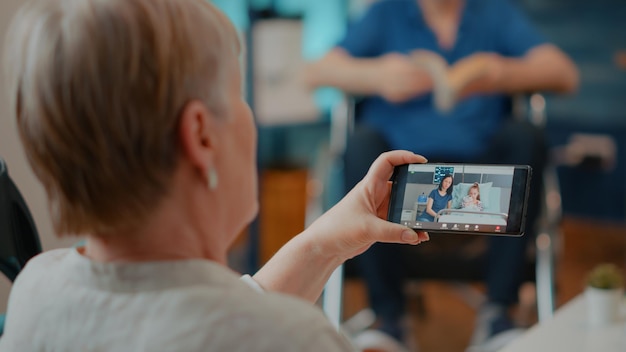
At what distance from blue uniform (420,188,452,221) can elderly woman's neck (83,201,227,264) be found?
0.95ft

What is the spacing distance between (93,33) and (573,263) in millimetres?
2669

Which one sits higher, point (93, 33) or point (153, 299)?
point (93, 33)

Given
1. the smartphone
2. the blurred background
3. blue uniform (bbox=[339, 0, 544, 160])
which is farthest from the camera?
the blurred background

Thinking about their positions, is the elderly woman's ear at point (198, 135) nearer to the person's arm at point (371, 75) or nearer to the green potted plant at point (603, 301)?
the green potted plant at point (603, 301)

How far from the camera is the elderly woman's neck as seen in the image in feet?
1.81

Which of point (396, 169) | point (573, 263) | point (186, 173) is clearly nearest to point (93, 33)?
point (186, 173)

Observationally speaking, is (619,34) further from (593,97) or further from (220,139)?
(220,139)

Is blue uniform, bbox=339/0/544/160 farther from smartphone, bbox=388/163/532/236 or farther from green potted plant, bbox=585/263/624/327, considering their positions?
smartphone, bbox=388/163/532/236

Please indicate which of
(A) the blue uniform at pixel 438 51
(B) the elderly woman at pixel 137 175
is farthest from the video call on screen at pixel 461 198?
(A) the blue uniform at pixel 438 51

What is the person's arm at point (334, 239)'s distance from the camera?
0.80m

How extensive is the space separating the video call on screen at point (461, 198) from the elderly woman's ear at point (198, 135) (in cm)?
29

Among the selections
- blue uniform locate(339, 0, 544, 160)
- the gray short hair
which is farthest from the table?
the gray short hair

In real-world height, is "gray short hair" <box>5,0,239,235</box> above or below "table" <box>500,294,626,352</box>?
above

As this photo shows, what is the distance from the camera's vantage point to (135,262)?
54 cm
